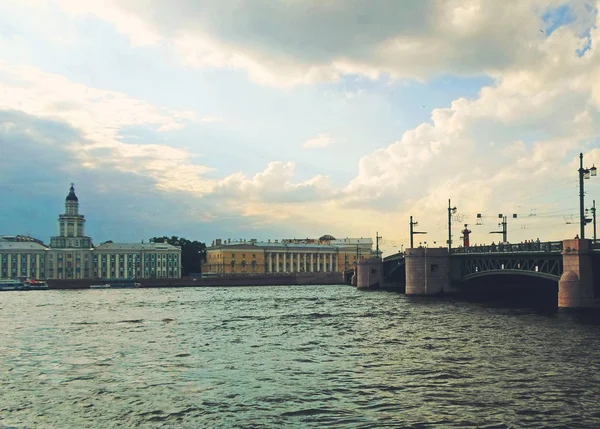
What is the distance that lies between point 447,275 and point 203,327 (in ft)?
112

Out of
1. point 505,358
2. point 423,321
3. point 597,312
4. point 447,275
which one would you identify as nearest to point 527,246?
point 597,312

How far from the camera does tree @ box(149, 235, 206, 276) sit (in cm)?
14800

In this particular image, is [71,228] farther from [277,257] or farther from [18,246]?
[277,257]

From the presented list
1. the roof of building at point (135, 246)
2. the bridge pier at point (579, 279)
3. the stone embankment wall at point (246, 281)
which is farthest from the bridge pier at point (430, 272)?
the roof of building at point (135, 246)

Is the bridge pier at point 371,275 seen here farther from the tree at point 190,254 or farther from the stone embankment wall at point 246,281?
the tree at point 190,254

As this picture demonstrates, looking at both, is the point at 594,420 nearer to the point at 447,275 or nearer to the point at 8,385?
the point at 8,385

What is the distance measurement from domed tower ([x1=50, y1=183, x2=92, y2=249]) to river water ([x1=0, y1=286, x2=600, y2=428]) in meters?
99.8

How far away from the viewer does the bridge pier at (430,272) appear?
61.4m

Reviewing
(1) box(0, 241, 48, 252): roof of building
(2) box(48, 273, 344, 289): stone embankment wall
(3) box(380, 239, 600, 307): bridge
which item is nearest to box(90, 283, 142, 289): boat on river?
(2) box(48, 273, 344, 289): stone embankment wall

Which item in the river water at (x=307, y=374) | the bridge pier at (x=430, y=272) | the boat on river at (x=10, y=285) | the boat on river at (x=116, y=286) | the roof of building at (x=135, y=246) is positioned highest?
the roof of building at (x=135, y=246)

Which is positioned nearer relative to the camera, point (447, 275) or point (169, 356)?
point (169, 356)

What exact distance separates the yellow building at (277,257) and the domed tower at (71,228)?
28.7m

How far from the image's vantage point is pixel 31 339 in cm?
2970

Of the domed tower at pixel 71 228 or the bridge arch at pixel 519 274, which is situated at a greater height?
the domed tower at pixel 71 228
